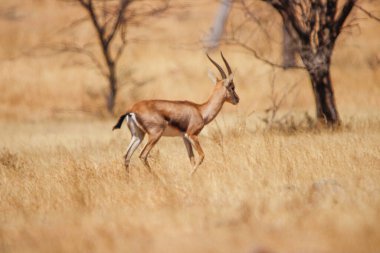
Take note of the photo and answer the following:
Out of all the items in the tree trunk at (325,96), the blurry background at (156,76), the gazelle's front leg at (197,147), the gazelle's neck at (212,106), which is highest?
the gazelle's neck at (212,106)

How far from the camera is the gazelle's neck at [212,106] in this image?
990 cm

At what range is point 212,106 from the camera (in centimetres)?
1001

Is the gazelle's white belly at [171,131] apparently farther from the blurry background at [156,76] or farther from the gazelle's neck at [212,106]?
the blurry background at [156,76]

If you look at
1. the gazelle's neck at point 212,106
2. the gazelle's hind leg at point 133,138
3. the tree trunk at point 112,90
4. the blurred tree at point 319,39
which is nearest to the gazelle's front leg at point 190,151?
the gazelle's neck at point 212,106

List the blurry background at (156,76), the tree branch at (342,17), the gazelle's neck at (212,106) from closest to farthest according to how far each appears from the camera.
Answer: the gazelle's neck at (212,106), the tree branch at (342,17), the blurry background at (156,76)

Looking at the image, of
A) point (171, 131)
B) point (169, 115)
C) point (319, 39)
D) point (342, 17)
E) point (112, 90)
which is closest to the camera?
point (169, 115)

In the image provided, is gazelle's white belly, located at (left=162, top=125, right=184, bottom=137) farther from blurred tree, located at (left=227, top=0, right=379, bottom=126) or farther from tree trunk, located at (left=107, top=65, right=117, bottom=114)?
tree trunk, located at (left=107, top=65, right=117, bottom=114)

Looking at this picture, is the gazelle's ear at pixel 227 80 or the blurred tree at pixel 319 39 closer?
the gazelle's ear at pixel 227 80

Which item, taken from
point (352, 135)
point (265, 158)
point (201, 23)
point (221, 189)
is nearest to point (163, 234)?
point (221, 189)

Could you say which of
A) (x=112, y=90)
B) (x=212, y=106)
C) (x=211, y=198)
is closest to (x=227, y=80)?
(x=212, y=106)

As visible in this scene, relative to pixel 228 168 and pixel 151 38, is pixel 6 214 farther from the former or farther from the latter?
pixel 151 38

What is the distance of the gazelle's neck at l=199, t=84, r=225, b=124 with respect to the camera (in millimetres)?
9898

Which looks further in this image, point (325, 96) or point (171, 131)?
point (325, 96)

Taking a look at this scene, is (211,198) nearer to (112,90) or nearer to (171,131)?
(171,131)
